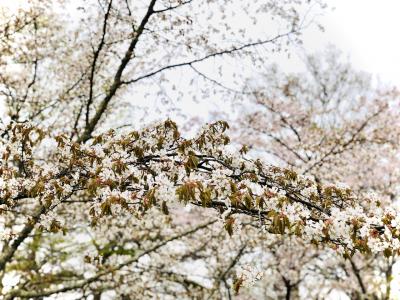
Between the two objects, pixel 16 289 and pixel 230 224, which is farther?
pixel 16 289

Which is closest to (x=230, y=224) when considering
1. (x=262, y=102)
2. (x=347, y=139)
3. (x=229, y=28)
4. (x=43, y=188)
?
(x=43, y=188)

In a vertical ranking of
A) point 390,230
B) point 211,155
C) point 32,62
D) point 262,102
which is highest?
point 262,102

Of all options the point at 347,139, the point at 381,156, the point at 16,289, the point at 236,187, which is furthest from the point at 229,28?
the point at 381,156

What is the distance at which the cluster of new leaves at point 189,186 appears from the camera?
2.94 metres

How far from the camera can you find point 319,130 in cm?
1403

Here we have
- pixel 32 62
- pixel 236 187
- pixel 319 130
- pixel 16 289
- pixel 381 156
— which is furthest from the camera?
pixel 381 156

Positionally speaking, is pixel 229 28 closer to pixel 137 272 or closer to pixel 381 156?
pixel 137 272

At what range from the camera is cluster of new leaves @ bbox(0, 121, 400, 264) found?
294cm

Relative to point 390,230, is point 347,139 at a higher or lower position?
higher

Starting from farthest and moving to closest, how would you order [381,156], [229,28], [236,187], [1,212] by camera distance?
[381,156], [229,28], [1,212], [236,187]

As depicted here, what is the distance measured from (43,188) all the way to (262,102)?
41.2 feet

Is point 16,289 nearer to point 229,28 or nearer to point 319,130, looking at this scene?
point 229,28

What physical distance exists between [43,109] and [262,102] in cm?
825

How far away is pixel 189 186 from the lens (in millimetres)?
2818
